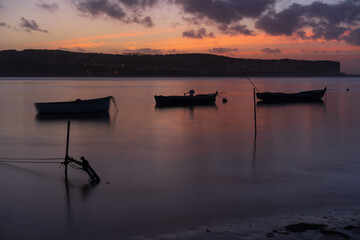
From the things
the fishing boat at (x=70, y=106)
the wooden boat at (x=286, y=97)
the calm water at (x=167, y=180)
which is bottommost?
the calm water at (x=167, y=180)

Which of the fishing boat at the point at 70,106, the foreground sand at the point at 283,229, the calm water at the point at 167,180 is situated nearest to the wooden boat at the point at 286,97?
the fishing boat at the point at 70,106

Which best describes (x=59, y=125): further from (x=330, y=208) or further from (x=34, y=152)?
(x=330, y=208)

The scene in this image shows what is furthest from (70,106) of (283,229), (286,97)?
(283,229)

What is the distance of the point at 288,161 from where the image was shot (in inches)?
534

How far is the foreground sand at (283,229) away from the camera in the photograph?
22.0 ft

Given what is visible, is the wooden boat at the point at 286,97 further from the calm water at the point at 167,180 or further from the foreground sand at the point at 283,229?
the foreground sand at the point at 283,229

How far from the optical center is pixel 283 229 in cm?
704

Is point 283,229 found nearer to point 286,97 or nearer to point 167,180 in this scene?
point 167,180

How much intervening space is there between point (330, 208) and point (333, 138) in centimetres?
→ 1203

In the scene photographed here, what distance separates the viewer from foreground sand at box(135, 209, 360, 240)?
6691mm

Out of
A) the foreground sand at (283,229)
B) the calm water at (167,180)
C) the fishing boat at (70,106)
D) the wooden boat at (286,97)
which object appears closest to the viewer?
the foreground sand at (283,229)

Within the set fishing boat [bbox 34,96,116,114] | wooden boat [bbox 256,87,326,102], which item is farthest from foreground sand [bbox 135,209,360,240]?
wooden boat [bbox 256,87,326,102]

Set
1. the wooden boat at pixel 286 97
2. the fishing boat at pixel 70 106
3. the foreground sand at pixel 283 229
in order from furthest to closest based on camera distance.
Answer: the wooden boat at pixel 286 97, the fishing boat at pixel 70 106, the foreground sand at pixel 283 229

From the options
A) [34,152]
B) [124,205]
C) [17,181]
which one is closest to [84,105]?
A: [34,152]
